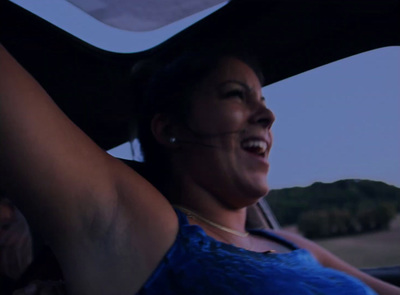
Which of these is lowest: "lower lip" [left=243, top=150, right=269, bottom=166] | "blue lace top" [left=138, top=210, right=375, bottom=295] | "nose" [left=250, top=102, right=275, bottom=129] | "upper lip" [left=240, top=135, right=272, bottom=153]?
"blue lace top" [left=138, top=210, right=375, bottom=295]

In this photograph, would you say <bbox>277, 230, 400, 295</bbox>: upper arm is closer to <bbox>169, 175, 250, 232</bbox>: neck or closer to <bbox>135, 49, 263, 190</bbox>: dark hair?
<bbox>169, 175, 250, 232</bbox>: neck

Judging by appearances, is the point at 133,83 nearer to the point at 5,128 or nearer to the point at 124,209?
the point at 124,209

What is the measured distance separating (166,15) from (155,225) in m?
0.66

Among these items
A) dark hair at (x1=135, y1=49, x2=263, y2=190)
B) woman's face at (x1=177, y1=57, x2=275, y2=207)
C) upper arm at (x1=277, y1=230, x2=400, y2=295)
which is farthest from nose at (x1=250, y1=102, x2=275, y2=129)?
upper arm at (x1=277, y1=230, x2=400, y2=295)

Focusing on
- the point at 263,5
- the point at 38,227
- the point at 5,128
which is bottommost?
the point at 38,227

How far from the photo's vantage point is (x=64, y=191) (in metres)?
1.19

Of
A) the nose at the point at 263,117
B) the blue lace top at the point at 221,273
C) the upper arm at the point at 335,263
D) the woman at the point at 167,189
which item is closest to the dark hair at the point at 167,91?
the woman at the point at 167,189

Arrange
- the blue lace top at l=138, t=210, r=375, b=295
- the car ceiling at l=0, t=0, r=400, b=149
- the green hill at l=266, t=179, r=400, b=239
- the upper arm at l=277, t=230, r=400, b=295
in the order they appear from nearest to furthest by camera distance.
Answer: the blue lace top at l=138, t=210, r=375, b=295 < the car ceiling at l=0, t=0, r=400, b=149 < the upper arm at l=277, t=230, r=400, b=295 < the green hill at l=266, t=179, r=400, b=239

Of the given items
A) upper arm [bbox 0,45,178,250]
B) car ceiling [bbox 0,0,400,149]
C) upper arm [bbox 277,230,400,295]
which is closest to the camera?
upper arm [bbox 0,45,178,250]

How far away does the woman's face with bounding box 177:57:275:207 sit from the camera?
165cm

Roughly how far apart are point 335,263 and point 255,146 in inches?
24.1

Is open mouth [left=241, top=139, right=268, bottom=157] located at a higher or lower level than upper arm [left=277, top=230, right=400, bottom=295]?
higher

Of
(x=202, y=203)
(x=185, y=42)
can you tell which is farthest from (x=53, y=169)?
(x=185, y=42)


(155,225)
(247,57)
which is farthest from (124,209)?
(247,57)
